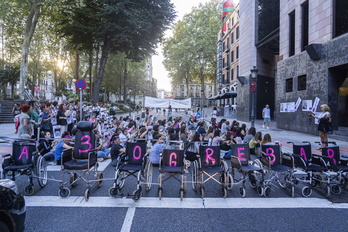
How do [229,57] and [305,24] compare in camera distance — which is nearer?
[305,24]

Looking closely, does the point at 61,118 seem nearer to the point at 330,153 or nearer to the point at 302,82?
the point at 330,153

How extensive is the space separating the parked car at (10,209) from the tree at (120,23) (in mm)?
21293

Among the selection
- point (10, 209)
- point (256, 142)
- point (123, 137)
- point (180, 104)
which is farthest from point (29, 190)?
point (180, 104)

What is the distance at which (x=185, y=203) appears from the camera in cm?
462

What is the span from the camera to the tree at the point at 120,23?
70.9 ft

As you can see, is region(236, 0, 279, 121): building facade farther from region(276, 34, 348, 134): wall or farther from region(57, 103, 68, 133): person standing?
region(57, 103, 68, 133): person standing

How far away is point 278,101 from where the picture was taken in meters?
17.2

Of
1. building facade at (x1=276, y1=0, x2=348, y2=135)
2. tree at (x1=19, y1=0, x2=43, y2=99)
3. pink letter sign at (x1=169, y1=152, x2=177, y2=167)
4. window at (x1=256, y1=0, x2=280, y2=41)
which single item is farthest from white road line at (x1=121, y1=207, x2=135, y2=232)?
tree at (x1=19, y1=0, x2=43, y2=99)

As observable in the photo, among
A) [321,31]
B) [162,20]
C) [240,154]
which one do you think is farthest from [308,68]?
[162,20]

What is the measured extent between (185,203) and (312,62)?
13472 millimetres

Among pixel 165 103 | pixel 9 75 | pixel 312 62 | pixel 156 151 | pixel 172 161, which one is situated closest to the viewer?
pixel 172 161

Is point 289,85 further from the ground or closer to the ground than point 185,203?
further from the ground

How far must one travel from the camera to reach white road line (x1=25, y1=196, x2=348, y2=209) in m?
4.47

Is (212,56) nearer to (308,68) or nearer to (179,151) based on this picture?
(308,68)
